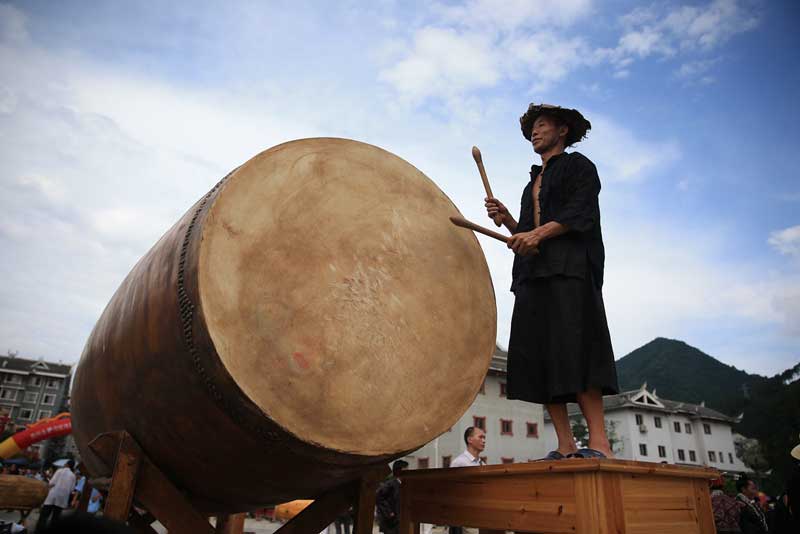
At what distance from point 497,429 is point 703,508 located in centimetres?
2248

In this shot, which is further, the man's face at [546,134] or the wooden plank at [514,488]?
the man's face at [546,134]

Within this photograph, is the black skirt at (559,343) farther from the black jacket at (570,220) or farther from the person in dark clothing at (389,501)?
the person in dark clothing at (389,501)

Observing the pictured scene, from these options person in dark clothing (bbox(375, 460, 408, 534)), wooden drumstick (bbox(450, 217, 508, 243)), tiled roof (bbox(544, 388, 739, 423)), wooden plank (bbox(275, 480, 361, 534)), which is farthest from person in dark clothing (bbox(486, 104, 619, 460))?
tiled roof (bbox(544, 388, 739, 423))

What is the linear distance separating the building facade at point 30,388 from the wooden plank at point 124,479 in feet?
202

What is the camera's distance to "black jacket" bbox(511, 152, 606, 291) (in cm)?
213

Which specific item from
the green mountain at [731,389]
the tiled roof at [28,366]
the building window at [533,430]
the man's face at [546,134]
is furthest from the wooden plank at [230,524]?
the tiled roof at [28,366]

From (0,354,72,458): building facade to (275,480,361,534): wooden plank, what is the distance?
61.5 meters

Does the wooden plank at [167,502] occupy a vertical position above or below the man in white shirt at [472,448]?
below

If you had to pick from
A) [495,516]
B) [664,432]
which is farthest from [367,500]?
[664,432]

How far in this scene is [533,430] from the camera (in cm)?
2447

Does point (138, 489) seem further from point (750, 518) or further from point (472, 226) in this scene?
point (750, 518)

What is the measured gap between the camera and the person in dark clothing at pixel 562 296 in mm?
2018

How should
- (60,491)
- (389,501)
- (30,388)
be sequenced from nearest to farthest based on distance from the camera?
(389,501), (60,491), (30,388)

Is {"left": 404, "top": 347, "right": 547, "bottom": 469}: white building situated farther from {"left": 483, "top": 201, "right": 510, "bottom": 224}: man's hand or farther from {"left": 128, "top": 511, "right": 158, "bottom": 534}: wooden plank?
{"left": 483, "top": 201, "right": 510, "bottom": 224}: man's hand
